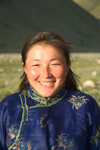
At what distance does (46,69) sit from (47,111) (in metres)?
0.39

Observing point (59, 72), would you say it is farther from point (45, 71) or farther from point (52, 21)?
point (52, 21)

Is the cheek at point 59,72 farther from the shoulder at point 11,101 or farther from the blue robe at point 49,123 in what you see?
the shoulder at point 11,101

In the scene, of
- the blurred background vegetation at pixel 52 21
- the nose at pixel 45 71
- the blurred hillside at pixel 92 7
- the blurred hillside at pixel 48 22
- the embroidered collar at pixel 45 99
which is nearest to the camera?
the nose at pixel 45 71

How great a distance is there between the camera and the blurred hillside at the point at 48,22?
5062cm

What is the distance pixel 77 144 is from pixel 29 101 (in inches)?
22.8

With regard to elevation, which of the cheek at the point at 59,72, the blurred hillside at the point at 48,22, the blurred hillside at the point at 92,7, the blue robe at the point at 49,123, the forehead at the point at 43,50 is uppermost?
the blurred hillside at the point at 92,7

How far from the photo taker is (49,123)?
198cm

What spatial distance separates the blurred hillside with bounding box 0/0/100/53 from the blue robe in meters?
42.1

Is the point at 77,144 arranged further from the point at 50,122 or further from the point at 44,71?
the point at 44,71

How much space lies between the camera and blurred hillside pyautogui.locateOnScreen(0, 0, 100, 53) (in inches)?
1993

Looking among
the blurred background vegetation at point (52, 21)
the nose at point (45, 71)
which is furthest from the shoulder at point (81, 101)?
the blurred background vegetation at point (52, 21)

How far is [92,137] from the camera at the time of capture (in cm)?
213

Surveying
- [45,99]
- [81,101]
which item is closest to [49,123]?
[45,99]

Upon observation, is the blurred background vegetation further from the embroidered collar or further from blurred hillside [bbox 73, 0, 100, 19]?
the embroidered collar
